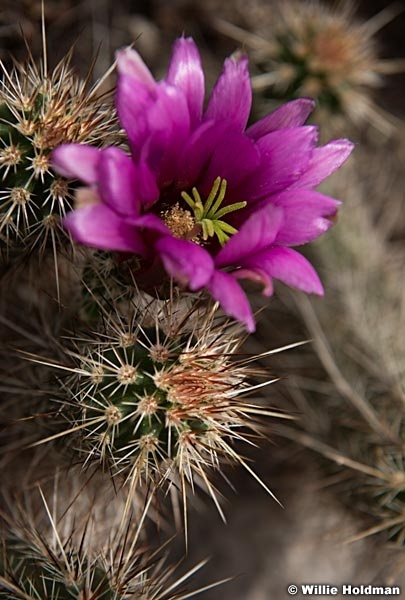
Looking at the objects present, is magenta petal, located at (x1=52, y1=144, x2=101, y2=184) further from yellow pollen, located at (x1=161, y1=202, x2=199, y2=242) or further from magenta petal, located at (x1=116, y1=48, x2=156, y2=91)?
yellow pollen, located at (x1=161, y1=202, x2=199, y2=242)

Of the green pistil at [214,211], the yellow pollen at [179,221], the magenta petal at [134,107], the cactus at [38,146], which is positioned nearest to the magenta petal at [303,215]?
the green pistil at [214,211]

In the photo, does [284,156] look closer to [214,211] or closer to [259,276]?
[214,211]

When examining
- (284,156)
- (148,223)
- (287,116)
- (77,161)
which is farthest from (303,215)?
(77,161)

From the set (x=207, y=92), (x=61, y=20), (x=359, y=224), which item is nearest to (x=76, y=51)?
(x=61, y=20)

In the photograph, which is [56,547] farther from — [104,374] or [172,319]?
[172,319]

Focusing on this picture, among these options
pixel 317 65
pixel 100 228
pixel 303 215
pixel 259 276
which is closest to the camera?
pixel 100 228

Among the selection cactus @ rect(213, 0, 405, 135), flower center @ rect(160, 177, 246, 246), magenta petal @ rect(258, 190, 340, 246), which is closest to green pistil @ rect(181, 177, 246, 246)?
flower center @ rect(160, 177, 246, 246)

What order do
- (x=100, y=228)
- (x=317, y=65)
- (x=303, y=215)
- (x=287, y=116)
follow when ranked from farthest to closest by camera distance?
1. (x=317, y=65)
2. (x=287, y=116)
3. (x=303, y=215)
4. (x=100, y=228)

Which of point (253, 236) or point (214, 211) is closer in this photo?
point (253, 236)
